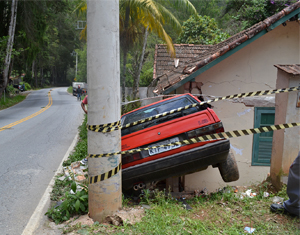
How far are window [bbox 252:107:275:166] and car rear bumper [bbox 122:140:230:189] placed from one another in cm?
325

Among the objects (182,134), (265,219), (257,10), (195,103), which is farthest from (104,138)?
(257,10)

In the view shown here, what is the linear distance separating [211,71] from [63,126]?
30.2 ft

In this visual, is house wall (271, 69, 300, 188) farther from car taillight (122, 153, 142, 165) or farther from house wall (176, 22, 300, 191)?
car taillight (122, 153, 142, 165)

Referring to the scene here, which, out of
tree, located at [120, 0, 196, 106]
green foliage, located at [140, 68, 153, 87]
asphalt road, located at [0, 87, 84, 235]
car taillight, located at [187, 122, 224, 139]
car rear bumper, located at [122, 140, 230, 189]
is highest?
tree, located at [120, 0, 196, 106]

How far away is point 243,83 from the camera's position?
26.1 ft

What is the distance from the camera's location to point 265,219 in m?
4.29

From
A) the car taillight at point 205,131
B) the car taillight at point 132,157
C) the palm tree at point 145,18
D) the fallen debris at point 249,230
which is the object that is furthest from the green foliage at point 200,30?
the fallen debris at point 249,230

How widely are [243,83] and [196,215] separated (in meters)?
4.61

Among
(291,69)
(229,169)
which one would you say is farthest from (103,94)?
(291,69)

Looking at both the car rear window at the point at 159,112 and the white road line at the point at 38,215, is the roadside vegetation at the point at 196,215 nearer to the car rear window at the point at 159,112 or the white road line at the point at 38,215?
the white road line at the point at 38,215

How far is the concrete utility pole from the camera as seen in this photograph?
403 cm

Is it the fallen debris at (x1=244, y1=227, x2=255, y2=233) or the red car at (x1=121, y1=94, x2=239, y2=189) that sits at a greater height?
the red car at (x1=121, y1=94, x2=239, y2=189)

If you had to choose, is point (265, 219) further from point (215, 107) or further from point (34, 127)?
point (34, 127)

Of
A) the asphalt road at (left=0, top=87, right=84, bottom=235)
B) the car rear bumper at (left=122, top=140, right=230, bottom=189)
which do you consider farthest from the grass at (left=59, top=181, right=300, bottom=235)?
the asphalt road at (left=0, top=87, right=84, bottom=235)
